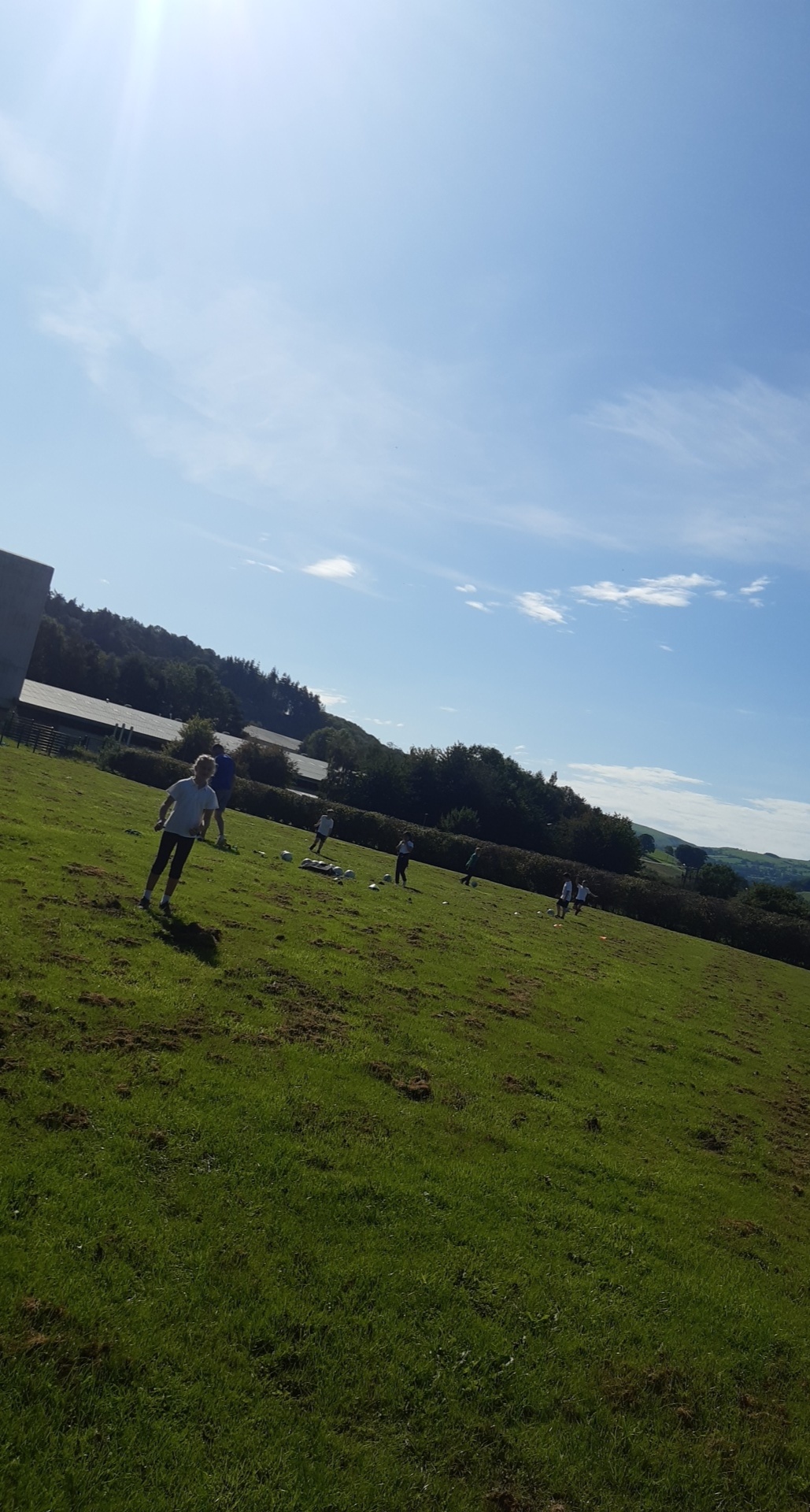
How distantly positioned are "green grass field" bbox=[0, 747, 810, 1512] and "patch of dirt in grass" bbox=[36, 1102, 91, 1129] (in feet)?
0.07

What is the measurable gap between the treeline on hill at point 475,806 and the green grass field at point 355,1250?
201ft

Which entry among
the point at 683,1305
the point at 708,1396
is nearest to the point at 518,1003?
the point at 683,1305

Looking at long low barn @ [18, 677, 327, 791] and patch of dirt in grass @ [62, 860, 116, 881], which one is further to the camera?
long low barn @ [18, 677, 327, 791]

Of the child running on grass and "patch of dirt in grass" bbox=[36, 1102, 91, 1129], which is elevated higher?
the child running on grass

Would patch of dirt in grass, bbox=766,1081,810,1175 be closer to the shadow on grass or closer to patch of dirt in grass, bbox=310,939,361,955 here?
patch of dirt in grass, bbox=310,939,361,955

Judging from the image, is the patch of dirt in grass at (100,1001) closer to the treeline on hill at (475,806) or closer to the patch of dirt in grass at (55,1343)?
the patch of dirt in grass at (55,1343)

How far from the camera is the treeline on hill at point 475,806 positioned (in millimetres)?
75250

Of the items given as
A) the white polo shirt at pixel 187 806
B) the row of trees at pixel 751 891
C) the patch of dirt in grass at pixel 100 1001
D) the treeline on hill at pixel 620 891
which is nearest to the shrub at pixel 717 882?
the row of trees at pixel 751 891

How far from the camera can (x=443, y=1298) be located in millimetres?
5965

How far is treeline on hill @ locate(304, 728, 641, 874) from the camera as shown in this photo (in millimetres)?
75250

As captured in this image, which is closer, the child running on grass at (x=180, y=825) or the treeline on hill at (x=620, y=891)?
the child running on grass at (x=180, y=825)

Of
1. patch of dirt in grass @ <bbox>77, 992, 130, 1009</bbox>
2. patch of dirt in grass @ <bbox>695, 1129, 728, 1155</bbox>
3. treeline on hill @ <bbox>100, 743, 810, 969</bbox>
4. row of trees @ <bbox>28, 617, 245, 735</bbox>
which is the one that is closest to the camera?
patch of dirt in grass @ <bbox>77, 992, 130, 1009</bbox>

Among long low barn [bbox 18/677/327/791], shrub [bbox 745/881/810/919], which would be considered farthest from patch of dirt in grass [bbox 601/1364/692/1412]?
shrub [bbox 745/881/810/919]

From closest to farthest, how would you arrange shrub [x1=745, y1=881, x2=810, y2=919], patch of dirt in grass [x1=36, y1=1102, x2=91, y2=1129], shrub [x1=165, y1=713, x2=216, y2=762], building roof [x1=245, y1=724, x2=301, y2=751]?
patch of dirt in grass [x1=36, y1=1102, x2=91, y2=1129] → shrub [x1=165, y1=713, x2=216, y2=762] → shrub [x1=745, y1=881, x2=810, y2=919] → building roof [x1=245, y1=724, x2=301, y2=751]
